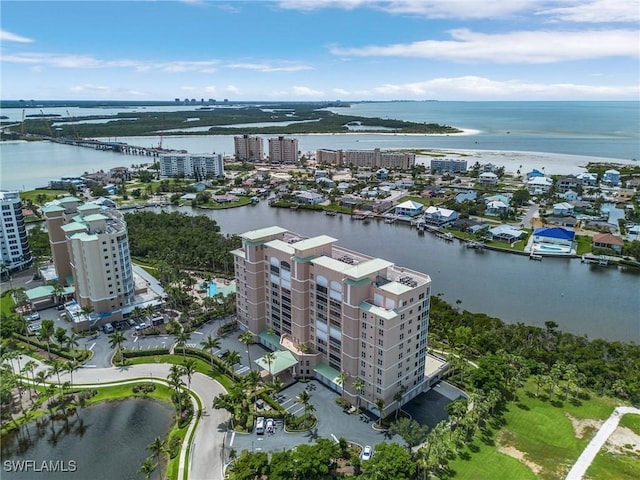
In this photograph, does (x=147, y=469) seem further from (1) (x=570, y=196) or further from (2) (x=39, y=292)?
(1) (x=570, y=196)

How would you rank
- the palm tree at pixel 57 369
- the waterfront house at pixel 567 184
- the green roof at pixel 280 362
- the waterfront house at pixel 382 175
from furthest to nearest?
1. the waterfront house at pixel 382 175
2. the waterfront house at pixel 567 184
3. the palm tree at pixel 57 369
4. the green roof at pixel 280 362

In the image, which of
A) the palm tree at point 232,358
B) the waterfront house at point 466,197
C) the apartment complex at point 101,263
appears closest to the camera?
the palm tree at point 232,358

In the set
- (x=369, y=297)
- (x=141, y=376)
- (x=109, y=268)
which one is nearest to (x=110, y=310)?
(x=109, y=268)

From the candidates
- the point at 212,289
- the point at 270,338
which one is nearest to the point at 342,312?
the point at 270,338

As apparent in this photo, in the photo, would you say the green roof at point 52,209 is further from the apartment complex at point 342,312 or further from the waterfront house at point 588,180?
the waterfront house at point 588,180

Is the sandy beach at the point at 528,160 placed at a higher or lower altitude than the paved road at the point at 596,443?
higher

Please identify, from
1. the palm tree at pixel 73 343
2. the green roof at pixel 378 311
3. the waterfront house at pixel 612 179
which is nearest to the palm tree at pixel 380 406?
the green roof at pixel 378 311

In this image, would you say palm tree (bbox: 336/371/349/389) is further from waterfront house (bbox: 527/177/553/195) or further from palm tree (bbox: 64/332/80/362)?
waterfront house (bbox: 527/177/553/195)
